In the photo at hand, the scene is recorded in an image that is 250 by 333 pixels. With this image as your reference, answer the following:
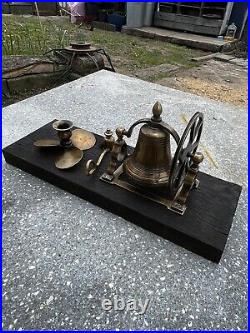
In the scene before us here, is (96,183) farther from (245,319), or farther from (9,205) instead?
(245,319)

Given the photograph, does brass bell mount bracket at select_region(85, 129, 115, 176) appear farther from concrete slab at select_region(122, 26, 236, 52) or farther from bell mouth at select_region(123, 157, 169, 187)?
concrete slab at select_region(122, 26, 236, 52)

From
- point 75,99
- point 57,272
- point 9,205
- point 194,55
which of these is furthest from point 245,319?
point 194,55

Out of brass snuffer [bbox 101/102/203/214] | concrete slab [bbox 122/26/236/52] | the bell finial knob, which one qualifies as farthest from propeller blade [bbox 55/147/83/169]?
concrete slab [bbox 122/26/236/52]

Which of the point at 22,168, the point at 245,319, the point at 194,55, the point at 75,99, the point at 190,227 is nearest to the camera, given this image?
the point at 245,319

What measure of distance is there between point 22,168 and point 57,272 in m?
0.47

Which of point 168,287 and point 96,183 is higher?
point 96,183

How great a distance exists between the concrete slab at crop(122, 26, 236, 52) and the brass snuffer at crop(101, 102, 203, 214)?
4343mm

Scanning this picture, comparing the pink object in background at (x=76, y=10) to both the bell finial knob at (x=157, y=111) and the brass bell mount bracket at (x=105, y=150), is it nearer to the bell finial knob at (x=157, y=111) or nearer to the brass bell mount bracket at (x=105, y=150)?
the brass bell mount bracket at (x=105, y=150)

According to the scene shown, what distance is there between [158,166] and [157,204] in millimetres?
116

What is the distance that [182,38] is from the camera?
4875 mm

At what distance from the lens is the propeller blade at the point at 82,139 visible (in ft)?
3.57

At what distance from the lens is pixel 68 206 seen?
95cm

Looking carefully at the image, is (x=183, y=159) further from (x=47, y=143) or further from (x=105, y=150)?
(x=47, y=143)

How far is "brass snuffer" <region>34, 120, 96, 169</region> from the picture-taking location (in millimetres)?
992
